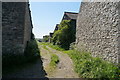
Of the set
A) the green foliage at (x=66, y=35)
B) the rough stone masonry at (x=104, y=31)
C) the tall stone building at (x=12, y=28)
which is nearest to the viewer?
the rough stone masonry at (x=104, y=31)

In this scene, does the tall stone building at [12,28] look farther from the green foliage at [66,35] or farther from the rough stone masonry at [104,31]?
the green foliage at [66,35]

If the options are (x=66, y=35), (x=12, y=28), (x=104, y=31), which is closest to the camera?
(x=104, y=31)

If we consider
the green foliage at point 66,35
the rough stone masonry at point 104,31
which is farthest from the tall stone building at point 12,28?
the green foliage at point 66,35

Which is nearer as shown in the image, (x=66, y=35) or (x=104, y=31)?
(x=104, y=31)

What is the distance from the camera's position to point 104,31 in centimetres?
595

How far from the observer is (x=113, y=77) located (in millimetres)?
4195

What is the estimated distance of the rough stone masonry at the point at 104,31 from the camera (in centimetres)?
506

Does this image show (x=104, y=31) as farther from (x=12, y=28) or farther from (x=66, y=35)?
(x=66, y=35)

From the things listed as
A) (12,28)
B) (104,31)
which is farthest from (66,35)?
(12,28)

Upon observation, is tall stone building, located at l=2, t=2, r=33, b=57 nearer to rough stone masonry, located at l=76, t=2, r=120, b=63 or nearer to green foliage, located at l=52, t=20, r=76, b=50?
rough stone masonry, located at l=76, t=2, r=120, b=63

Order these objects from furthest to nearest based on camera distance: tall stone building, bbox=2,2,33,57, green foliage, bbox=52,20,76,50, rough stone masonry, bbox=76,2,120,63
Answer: green foliage, bbox=52,20,76,50, tall stone building, bbox=2,2,33,57, rough stone masonry, bbox=76,2,120,63

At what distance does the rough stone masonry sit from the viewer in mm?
5064

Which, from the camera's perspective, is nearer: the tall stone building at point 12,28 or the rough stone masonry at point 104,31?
the rough stone masonry at point 104,31

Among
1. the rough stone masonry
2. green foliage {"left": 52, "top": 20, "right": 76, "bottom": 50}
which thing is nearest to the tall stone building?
the rough stone masonry
